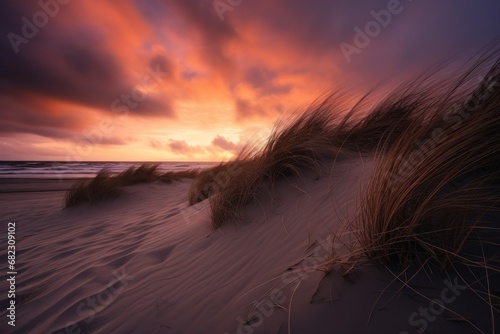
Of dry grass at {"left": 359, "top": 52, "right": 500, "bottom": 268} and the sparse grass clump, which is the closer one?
dry grass at {"left": 359, "top": 52, "right": 500, "bottom": 268}

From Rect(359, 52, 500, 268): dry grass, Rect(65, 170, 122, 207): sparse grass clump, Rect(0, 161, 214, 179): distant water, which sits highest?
Rect(0, 161, 214, 179): distant water

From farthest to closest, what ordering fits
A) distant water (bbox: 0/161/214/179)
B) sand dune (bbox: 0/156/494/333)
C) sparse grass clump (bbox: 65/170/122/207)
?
1. distant water (bbox: 0/161/214/179)
2. sparse grass clump (bbox: 65/170/122/207)
3. sand dune (bbox: 0/156/494/333)

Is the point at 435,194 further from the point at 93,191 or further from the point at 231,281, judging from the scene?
the point at 93,191

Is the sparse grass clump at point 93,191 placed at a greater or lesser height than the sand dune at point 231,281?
greater

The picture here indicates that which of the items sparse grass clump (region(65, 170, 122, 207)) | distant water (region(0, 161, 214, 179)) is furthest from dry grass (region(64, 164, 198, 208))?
distant water (region(0, 161, 214, 179))

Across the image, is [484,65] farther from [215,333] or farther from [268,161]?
[215,333]

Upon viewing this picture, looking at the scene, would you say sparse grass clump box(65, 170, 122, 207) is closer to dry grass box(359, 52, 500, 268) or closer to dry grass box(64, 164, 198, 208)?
dry grass box(64, 164, 198, 208)

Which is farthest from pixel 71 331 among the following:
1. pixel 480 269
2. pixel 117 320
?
pixel 480 269

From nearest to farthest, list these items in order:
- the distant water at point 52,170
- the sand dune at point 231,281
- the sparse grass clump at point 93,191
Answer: the sand dune at point 231,281 < the sparse grass clump at point 93,191 < the distant water at point 52,170

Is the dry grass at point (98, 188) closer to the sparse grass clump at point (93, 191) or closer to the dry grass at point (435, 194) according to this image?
the sparse grass clump at point (93, 191)

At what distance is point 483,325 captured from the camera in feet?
2.59

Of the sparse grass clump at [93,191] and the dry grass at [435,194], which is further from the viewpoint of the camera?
the sparse grass clump at [93,191]

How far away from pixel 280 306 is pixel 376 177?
88 centimetres

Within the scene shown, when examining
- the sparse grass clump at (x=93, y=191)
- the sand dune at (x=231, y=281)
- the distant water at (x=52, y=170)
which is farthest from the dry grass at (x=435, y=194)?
the sparse grass clump at (x=93, y=191)
